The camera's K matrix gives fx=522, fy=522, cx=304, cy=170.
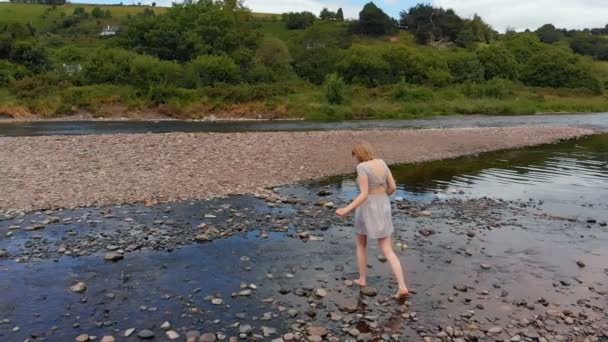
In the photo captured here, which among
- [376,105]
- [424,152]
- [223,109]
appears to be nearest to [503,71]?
[376,105]

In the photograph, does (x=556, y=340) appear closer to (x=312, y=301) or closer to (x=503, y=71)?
(x=312, y=301)

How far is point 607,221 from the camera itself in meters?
15.2

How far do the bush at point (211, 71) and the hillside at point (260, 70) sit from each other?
0.58 ft

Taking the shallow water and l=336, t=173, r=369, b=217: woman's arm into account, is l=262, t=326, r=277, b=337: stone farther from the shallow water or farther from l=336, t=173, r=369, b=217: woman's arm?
the shallow water

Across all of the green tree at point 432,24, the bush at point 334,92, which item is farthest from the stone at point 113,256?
the green tree at point 432,24

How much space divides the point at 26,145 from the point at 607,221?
27252mm

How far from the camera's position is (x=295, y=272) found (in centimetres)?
1047

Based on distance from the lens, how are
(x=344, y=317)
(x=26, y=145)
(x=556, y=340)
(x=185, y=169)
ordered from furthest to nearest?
(x=26, y=145)
(x=185, y=169)
(x=344, y=317)
(x=556, y=340)

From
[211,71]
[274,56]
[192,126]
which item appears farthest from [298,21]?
[192,126]

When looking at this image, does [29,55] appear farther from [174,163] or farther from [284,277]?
[284,277]

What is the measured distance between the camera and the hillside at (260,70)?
7375 centimetres

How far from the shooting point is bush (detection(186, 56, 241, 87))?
88.3 m

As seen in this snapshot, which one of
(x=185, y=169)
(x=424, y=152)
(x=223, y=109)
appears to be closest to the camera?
(x=185, y=169)

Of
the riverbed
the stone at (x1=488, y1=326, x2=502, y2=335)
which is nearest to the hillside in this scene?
the riverbed
